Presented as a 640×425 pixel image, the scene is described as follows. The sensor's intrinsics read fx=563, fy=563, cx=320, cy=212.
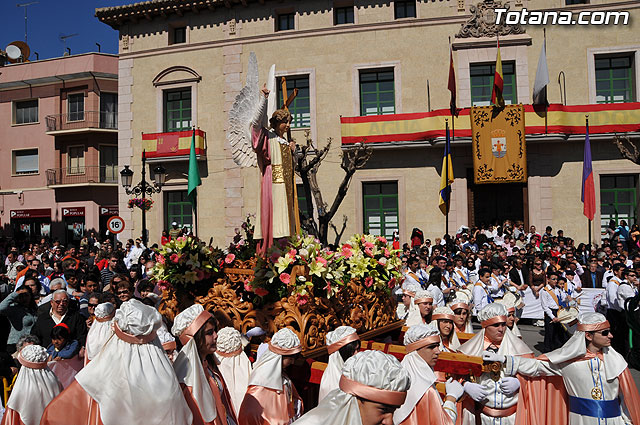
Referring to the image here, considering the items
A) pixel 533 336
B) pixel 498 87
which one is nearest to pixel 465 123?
pixel 498 87

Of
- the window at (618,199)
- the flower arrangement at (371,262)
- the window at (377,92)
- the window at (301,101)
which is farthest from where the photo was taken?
the window at (301,101)

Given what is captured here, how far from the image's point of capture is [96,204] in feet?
88.8

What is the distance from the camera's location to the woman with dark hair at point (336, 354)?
164 inches

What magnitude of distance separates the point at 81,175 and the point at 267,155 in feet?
78.6

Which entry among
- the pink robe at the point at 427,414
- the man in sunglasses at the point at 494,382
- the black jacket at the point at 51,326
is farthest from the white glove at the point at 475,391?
the black jacket at the point at 51,326

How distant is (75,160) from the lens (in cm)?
2789

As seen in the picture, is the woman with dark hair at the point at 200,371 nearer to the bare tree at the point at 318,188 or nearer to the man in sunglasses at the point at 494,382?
the man in sunglasses at the point at 494,382

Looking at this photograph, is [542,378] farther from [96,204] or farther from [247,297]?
[96,204]

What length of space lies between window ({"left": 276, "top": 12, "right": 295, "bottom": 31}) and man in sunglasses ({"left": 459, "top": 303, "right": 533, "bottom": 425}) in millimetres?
18483

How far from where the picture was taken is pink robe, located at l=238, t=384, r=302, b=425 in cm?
397

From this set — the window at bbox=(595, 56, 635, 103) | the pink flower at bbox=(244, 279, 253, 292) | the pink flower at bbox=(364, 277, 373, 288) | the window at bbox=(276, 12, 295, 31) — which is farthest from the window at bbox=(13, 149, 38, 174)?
the pink flower at bbox=(364, 277, 373, 288)

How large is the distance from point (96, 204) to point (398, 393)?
1069 inches

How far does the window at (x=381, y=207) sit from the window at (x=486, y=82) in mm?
4295

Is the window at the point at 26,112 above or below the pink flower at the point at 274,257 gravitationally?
above
